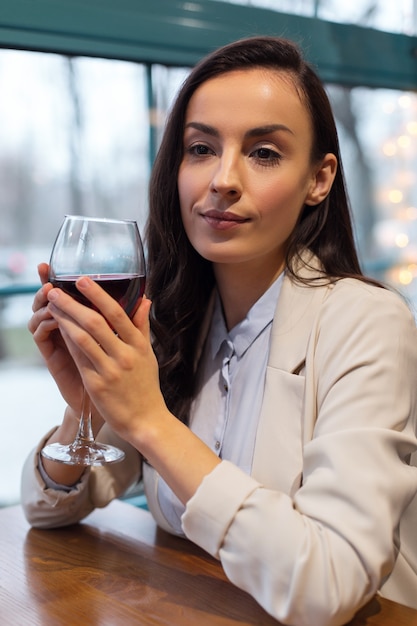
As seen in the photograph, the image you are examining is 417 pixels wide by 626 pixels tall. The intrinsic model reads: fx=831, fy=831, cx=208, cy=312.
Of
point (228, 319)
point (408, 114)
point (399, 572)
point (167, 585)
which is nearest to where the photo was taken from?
point (167, 585)

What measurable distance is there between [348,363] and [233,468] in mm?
256

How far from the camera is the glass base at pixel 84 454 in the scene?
1.23m

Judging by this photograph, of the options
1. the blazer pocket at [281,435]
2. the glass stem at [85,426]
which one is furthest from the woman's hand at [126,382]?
the blazer pocket at [281,435]

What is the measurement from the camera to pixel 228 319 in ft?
5.60

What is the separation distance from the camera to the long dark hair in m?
1.56

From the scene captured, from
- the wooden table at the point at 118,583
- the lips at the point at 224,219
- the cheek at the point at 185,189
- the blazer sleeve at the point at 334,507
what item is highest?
the cheek at the point at 185,189

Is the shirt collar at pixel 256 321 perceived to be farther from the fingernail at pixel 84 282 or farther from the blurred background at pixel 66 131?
the blurred background at pixel 66 131

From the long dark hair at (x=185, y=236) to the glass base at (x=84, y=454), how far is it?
1.25 ft

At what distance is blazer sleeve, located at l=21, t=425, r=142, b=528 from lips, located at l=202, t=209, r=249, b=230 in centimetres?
52

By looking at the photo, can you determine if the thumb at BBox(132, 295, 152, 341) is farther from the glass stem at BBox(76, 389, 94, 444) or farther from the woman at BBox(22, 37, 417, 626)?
the glass stem at BBox(76, 389, 94, 444)

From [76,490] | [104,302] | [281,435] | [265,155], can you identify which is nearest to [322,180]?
[265,155]

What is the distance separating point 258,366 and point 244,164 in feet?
1.22

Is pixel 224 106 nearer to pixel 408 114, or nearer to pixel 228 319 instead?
pixel 228 319

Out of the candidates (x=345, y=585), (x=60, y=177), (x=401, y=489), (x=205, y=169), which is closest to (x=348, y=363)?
(x=401, y=489)
